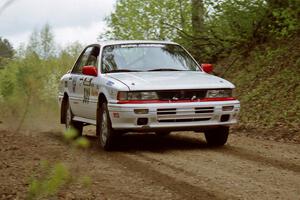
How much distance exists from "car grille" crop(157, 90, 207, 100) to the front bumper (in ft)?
0.37

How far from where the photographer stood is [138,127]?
923 cm

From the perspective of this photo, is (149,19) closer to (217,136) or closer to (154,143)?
(154,143)

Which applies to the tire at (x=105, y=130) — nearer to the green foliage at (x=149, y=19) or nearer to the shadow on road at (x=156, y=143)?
the shadow on road at (x=156, y=143)

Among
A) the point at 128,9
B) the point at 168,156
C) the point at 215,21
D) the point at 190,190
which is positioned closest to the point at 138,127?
the point at 168,156

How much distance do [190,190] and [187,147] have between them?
3.94 m

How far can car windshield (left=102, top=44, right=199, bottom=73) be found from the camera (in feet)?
34.0

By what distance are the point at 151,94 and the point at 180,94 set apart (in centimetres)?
44

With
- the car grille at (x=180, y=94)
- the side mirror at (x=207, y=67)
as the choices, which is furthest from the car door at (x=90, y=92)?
the side mirror at (x=207, y=67)

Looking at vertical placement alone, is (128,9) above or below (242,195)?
above

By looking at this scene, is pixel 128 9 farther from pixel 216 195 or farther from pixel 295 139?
pixel 216 195

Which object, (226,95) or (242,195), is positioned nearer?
(242,195)

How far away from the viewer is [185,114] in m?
9.30

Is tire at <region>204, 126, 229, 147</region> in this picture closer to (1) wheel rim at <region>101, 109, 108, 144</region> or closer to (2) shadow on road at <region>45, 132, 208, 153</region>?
(2) shadow on road at <region>45, 132, 208, 153</region>

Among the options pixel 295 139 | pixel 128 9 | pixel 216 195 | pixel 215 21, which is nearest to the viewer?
pixel 216 195
